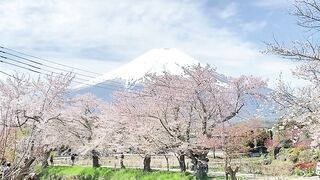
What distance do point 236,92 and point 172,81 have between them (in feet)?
10.5

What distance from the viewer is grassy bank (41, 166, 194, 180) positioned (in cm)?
2339

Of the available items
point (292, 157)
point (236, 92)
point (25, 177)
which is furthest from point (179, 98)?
point (25, 177)

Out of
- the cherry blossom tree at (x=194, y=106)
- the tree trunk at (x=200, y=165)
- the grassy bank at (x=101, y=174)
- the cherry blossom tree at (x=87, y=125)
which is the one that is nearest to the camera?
the tree trunk at (x=200, y=165)

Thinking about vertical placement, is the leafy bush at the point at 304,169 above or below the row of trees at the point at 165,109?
below

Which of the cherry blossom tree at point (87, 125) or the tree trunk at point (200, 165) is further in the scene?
the cherry blossom tree at point (87, 125)

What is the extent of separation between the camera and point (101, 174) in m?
29.2

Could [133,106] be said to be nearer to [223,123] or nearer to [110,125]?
[110,125]

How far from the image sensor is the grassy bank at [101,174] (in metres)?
23.4

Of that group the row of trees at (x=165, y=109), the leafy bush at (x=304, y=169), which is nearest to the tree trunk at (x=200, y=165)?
the row of trees at (x=165, y=109)

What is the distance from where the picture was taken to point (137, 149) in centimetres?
2594

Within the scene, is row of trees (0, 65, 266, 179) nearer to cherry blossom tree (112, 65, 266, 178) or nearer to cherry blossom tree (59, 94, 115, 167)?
cherry blossom tree (112, 65, 266, 178)

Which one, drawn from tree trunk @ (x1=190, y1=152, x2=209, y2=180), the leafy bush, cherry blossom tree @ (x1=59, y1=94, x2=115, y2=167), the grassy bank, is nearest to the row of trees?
tree trunk @ (x1=190, y1=152, x2=209, y2=180)

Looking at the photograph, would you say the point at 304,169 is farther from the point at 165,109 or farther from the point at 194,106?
the point at 165,109

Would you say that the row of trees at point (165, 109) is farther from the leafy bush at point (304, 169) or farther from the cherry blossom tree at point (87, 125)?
the leafy bush at point (304, 169)
